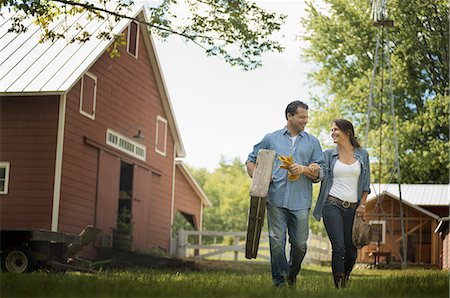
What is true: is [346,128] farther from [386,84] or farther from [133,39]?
[386,84]

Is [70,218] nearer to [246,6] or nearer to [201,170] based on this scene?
[246,6]

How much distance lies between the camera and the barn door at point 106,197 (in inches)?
838

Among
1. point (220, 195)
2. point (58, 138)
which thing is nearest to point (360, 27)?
point (58, 138)

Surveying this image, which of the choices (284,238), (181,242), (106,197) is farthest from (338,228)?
(181,242)

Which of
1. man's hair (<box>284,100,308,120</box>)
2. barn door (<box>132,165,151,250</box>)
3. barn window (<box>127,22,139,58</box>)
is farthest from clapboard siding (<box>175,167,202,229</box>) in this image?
man's hair (<box>284,100,308,120</box>)

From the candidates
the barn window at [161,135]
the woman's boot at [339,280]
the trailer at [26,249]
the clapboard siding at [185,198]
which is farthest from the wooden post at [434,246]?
the woman's boot at [339,280]

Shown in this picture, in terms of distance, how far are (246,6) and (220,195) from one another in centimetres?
6770

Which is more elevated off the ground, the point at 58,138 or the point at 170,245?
the point at 58,138

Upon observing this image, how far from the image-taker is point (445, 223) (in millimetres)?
23578

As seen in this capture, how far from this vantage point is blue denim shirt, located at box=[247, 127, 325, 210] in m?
8.08

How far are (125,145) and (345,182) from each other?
15.1 meters

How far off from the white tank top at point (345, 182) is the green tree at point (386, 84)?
20777mm

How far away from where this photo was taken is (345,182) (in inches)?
331

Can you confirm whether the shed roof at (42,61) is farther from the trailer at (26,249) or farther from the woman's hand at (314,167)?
the woman's hand at (314,167)
